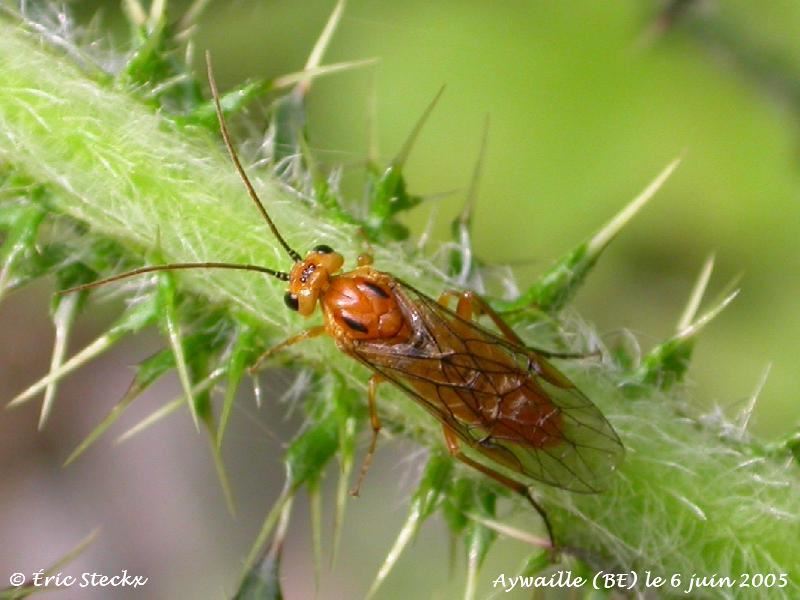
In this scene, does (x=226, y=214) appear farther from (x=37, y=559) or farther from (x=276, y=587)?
(x=37, y=559)

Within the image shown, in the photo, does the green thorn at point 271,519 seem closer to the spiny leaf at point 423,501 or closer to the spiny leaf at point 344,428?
the spiny leaf at point 344,428

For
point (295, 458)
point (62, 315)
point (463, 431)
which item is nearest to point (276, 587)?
point (295, 458)

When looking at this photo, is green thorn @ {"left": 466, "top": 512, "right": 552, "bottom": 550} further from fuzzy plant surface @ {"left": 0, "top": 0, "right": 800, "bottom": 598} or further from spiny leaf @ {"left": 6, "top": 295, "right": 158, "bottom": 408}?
spiny leaf @ {"left": 6, "top": 295, "right": 158, "bottom": 408}

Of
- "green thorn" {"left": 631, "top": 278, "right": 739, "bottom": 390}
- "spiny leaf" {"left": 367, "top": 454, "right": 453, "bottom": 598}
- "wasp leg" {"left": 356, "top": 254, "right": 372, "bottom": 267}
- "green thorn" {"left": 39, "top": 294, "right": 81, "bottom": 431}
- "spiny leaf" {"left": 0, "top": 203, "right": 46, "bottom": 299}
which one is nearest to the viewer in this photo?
"spiny leaf" {"left": 0, "top": 203, "right": 46, "bottom": 299}

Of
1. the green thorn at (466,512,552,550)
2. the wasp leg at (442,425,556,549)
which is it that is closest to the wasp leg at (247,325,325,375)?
the wasp leg at (442,425,556,549)

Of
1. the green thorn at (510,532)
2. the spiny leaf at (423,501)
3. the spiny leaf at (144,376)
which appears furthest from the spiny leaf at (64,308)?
the green thorn at (510,532)

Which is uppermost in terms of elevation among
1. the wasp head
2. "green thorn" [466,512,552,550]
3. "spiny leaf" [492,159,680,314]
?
"spiny leaf" [492,159,680,314]

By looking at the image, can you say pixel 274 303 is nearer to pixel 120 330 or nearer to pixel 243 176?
pixel 243 176

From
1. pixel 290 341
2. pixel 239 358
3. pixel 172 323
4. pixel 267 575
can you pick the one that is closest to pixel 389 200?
pixel 290 341
